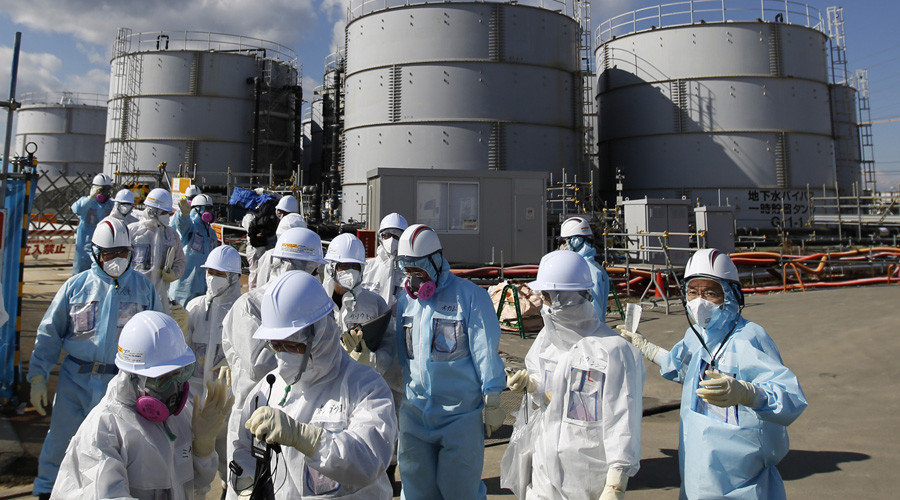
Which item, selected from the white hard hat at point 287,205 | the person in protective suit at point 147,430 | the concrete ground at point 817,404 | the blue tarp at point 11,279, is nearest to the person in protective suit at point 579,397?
the person in protective suit at point 147,430

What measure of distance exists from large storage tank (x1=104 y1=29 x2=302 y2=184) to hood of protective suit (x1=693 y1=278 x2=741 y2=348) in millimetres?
25884

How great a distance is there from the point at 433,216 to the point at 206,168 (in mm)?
16377

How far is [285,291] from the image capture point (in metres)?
2.25

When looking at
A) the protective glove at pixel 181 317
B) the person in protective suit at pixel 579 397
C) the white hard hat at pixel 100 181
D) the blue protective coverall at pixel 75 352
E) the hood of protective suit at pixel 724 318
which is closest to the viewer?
the person in protective suit at pixel 579 397

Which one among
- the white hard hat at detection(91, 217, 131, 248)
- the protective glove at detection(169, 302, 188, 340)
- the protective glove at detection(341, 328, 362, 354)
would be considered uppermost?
the white hard hat at detection(91, 217, 131, 248)

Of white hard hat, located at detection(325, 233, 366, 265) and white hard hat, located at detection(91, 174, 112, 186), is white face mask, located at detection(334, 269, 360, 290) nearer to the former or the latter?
white hard hat, located at detection(325, 233, 366, 265)

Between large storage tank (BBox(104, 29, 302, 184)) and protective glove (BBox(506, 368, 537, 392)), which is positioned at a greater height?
large storage tank (BBox(104, 29, 302, 184))

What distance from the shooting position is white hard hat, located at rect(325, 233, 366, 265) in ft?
15.1

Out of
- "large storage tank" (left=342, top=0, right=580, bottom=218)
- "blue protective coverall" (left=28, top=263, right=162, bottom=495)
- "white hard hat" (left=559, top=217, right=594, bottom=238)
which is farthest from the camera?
"large storage tank" (left=342, top=0, right=580, bottom=218)

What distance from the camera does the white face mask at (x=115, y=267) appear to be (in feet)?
14.3

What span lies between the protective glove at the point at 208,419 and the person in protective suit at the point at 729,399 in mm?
1991

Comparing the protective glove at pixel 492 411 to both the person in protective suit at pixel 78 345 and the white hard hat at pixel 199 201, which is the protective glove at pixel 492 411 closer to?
the person in protective suit at pixel 78 345

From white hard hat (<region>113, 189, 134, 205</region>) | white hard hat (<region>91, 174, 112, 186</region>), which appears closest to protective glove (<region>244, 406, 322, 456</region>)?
white hard hat (<region>113, 189, 134, 205</region>)

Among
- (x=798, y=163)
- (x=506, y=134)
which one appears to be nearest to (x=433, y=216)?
(x=506, y=134)
